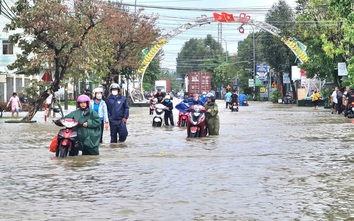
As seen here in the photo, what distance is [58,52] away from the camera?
39438 millimetres

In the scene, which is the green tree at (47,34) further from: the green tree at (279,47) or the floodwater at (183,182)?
the green tree at (279,47)

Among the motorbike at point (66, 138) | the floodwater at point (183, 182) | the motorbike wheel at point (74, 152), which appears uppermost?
the motorbike at point (66, 138)

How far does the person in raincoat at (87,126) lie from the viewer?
17906 mm

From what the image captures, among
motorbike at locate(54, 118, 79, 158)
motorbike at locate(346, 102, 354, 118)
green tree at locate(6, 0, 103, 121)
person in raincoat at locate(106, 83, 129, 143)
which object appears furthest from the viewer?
motorbike at locate(346, 102, 354, 118)

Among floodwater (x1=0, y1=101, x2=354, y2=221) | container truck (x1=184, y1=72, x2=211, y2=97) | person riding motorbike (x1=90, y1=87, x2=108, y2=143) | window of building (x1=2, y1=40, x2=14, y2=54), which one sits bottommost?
floodwater (x1=0, y1=101, x2=354, y2=221)

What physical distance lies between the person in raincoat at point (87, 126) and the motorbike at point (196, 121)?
24.5 feet

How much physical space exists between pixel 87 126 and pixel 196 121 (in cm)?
788

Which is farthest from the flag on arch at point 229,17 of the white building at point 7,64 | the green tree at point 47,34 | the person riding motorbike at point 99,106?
the person riding motorbike at point 99,106

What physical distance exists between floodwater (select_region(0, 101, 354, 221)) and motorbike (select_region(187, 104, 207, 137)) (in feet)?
8.60

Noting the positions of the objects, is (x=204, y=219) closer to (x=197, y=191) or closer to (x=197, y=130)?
(x=197, y=191)

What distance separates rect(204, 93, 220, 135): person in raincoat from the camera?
26031 mm

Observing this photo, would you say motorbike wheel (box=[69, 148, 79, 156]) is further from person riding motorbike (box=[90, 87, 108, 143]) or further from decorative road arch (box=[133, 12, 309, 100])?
decorative road arch (box=[133, 12, 309, 100])

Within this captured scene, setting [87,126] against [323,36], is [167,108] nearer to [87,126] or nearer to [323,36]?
[87,126]

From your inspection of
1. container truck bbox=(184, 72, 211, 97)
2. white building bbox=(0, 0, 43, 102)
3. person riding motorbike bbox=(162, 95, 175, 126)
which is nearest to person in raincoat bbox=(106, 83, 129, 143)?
person riding motorbike bbox=(162, 95, 175, 126)
